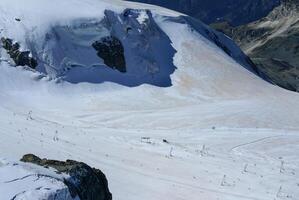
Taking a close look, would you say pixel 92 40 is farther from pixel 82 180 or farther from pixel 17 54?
pixel 82 180

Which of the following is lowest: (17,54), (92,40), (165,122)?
(92,40)

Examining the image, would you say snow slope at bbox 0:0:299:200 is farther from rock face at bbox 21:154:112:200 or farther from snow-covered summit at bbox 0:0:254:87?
rock face at bbox 21:154:112:200

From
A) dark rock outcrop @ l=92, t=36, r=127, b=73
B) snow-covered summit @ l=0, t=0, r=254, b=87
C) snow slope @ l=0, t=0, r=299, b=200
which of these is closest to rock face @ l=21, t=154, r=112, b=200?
snow slope @ l=0, t=0, r=299, b=200

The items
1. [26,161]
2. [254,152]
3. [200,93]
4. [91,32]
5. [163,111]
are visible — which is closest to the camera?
[26,161]

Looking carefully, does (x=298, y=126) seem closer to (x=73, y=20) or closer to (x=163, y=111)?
(x=163, y=111)

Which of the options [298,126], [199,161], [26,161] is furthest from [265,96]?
[26,161]

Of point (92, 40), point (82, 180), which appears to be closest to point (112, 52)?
point (92, 40)

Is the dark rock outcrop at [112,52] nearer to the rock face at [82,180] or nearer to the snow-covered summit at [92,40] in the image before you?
the snow-covered summit at [92,40]

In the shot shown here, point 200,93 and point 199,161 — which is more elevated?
point 199,161
